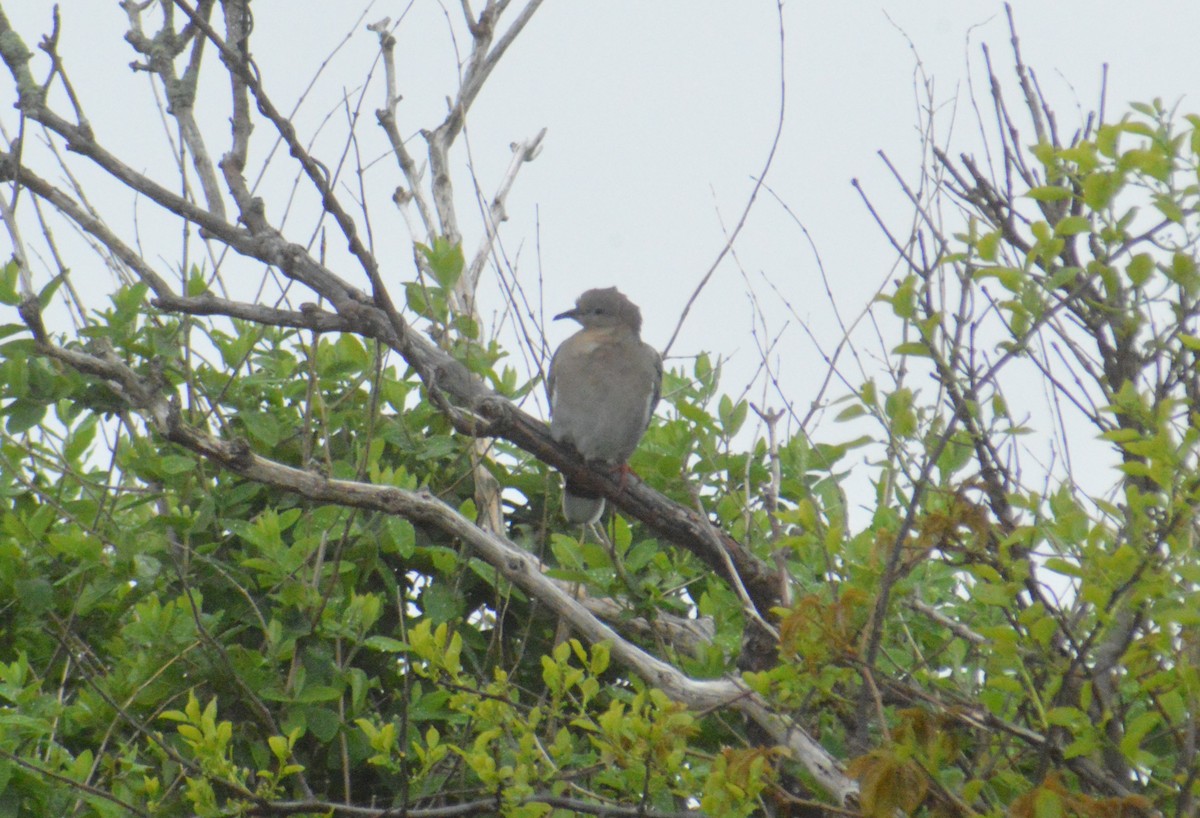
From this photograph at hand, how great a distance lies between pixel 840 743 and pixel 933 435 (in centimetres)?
153

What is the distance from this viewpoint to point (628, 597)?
4.00 m

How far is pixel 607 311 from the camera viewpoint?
261 inches

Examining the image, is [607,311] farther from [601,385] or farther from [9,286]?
[9,286]

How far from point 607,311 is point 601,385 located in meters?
0.90

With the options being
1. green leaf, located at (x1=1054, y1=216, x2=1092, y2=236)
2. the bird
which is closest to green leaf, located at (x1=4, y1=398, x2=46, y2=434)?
the bird

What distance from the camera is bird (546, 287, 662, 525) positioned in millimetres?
4988

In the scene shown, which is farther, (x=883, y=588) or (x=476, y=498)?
(x=476, y=498)

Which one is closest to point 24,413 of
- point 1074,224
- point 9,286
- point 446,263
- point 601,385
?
point 9,286

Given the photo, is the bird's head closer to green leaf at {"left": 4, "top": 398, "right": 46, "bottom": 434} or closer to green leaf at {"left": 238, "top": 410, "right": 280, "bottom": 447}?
green leaf at {"left": 238, "top": 410, "right": 280, "bottom": 447}

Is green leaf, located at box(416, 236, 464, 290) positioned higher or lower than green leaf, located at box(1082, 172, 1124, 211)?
higher

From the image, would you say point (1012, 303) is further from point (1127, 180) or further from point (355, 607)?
point (355, 607)

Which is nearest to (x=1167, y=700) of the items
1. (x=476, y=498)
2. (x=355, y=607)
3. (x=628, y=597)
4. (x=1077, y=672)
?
(x=1077, y=672)

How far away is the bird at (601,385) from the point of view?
196 inches

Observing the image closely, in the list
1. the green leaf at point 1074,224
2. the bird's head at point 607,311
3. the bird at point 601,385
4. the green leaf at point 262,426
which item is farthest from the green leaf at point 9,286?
the green leaf at point 1074,224
